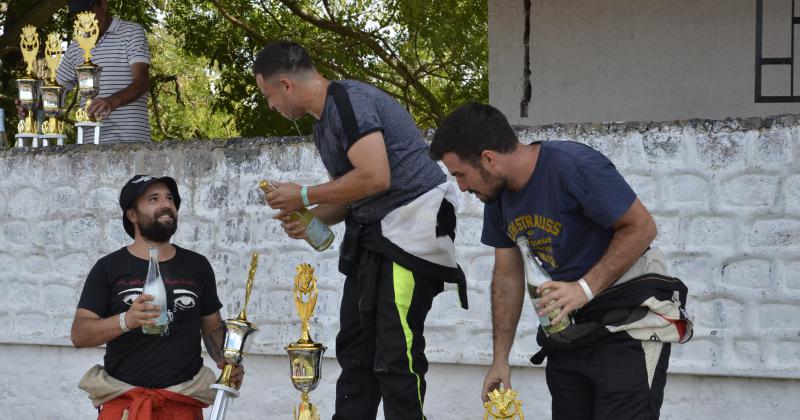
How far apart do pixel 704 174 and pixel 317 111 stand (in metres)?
1.89

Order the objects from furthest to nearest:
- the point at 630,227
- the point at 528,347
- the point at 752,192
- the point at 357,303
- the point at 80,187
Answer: the point at 80,187 → the point at 528,347 → the point at 752,192 → the point at 357,303 → the point at 630,227

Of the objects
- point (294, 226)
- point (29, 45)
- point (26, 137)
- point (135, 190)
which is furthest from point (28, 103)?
point (294, 226)

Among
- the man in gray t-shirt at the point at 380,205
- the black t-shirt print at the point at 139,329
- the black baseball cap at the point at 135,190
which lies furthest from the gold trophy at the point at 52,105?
the man in gray t-shirt at the point at 380,205

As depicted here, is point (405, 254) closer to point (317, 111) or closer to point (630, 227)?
point (317, 111)

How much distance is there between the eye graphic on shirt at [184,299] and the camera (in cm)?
451

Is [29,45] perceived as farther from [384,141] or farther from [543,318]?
[543,318]

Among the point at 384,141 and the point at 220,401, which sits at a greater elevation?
the point at 384,141

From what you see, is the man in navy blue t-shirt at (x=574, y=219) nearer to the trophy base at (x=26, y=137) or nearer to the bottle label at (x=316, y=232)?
the bottle label at (x=316, y=232)

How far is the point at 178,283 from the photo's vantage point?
4539 mm

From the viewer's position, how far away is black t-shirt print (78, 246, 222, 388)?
14.6ft

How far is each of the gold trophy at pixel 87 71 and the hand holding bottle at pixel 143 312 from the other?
240 cm

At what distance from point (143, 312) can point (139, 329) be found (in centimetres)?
30

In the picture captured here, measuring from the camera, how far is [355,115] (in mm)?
3910

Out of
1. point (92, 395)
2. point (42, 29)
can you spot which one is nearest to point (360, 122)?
point (92, 395)
